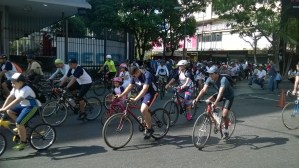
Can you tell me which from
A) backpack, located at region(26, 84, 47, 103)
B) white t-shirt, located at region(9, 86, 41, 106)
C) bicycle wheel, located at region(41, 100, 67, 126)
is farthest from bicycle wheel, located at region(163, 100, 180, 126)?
white t-shirt, located at region(9, 86, 41, 106)

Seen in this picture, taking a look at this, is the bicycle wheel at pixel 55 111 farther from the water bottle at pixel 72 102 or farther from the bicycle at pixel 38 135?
the bicycle at pixel 38 135

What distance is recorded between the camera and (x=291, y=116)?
31.5ft

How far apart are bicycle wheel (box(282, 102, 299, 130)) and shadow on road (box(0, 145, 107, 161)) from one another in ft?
16.9

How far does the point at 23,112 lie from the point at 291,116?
667cm

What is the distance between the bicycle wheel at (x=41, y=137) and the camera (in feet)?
22.9

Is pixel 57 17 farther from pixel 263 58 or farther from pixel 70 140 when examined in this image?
pixel 263 58

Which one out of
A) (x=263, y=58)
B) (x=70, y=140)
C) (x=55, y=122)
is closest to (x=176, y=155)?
(x=70, y=140)

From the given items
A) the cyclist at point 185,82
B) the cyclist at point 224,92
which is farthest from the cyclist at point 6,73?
the cyclist at point 224,92

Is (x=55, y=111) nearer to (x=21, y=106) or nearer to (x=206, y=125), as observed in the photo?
(x=21, y=106)

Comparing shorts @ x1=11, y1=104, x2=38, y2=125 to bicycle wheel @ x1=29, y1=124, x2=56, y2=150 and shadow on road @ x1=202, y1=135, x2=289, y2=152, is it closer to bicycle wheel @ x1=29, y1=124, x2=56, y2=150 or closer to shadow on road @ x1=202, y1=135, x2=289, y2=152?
bicycle wheel @ x1=29, y1=124, x2=56, y2=150

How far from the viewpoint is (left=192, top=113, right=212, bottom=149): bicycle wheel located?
733 centimetres

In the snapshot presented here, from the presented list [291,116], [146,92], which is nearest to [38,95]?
[146,92]

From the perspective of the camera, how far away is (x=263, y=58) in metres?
42.8

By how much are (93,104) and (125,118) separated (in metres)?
3.20
